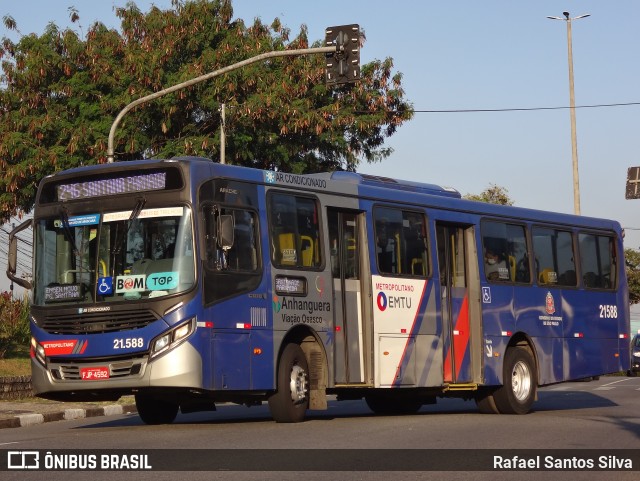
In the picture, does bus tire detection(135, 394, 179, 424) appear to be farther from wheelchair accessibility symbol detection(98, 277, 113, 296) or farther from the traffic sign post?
the traffic sign post

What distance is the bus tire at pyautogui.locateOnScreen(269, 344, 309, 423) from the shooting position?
1650 cm

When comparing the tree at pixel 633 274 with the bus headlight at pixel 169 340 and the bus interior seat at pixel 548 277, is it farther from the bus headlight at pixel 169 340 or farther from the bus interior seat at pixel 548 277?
the bus headlight at pixel 169 340

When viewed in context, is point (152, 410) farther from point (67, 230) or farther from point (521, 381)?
point (521, 381)

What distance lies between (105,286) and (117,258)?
0.37 meters

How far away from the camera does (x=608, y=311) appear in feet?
77.2

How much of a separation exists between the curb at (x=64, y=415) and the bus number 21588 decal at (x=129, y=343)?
4.91 m

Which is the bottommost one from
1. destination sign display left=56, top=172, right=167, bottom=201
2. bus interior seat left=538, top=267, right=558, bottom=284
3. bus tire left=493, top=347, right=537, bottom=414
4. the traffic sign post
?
bus tire left=493, top=347, right=537, bottom=414

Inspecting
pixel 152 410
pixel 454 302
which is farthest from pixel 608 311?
pixel 152 410

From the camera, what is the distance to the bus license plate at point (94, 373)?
15195 mm

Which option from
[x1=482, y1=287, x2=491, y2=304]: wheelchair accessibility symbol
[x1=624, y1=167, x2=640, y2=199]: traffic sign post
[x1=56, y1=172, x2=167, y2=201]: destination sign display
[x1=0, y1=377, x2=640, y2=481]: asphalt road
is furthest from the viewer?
[x1=624, y1=167, x2=640, y2=199]: traffic sign post

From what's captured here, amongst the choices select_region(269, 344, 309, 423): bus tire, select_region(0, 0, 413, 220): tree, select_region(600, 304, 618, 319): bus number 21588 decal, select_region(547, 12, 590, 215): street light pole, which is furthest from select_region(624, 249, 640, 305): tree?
select_region(269, 344, 309, 423): bus tire

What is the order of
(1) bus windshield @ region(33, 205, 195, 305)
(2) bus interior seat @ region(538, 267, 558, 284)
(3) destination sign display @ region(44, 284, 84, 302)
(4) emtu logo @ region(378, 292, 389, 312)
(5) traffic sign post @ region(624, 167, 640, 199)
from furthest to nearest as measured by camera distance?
(5) traffic sign post @ region(624, 167, 640, 199)
(2) bus interior seat @ region(538, 267, 558, 284)
(4) emtu logo @ region(378, 292, 389, 312)
(3) destination sign display @ region(44, 284, 84, 302)
(1) bus windshield @ region(33, 205, 195, 305)

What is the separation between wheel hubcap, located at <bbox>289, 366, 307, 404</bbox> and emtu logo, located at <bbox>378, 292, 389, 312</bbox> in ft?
6.37

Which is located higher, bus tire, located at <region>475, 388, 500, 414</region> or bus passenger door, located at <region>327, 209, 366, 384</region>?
bus passenger door, located at <region>327, 209, 366, 384</region>
